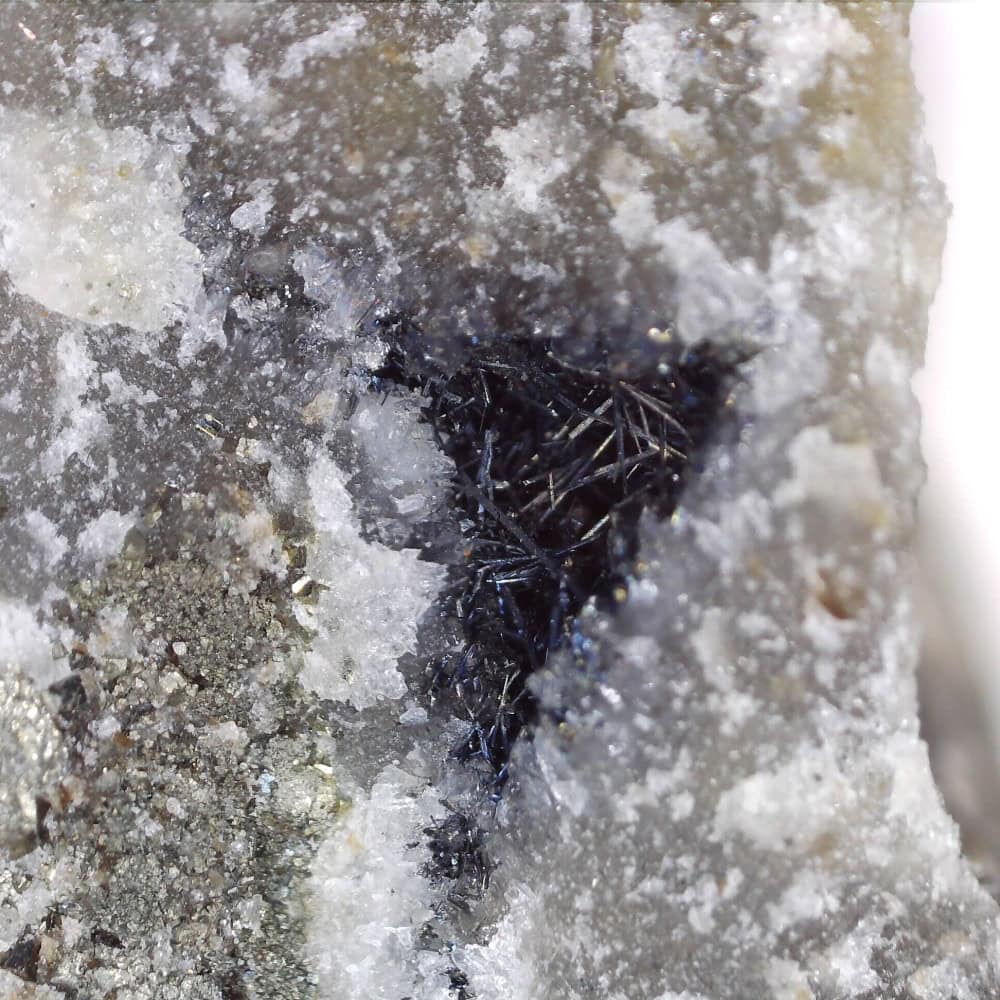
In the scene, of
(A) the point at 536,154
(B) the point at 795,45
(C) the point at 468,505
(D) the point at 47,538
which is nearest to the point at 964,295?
(B) the point at 795,45

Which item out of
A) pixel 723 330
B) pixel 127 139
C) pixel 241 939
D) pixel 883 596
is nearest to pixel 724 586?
pixel 883 596

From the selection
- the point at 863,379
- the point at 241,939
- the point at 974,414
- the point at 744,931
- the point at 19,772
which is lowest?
the point at 241,939

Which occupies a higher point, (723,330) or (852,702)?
(723,330)

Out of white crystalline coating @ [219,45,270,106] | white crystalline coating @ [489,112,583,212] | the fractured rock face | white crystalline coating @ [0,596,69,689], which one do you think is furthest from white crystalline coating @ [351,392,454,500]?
white crystalline coating @ [0,596,69,689]

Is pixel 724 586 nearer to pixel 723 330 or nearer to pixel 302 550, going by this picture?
pixel 723 330

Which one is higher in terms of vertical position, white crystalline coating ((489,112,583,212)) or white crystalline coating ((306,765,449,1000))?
white crystalline coating ((489,112,583,212))

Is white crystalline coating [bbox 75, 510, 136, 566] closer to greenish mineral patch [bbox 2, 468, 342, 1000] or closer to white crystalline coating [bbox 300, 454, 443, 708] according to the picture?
greenish mineral patch [bbox 2, 468, 342, 1000]

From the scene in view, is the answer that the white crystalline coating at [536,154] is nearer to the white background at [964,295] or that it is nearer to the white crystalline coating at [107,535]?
the white background at [964,295]
